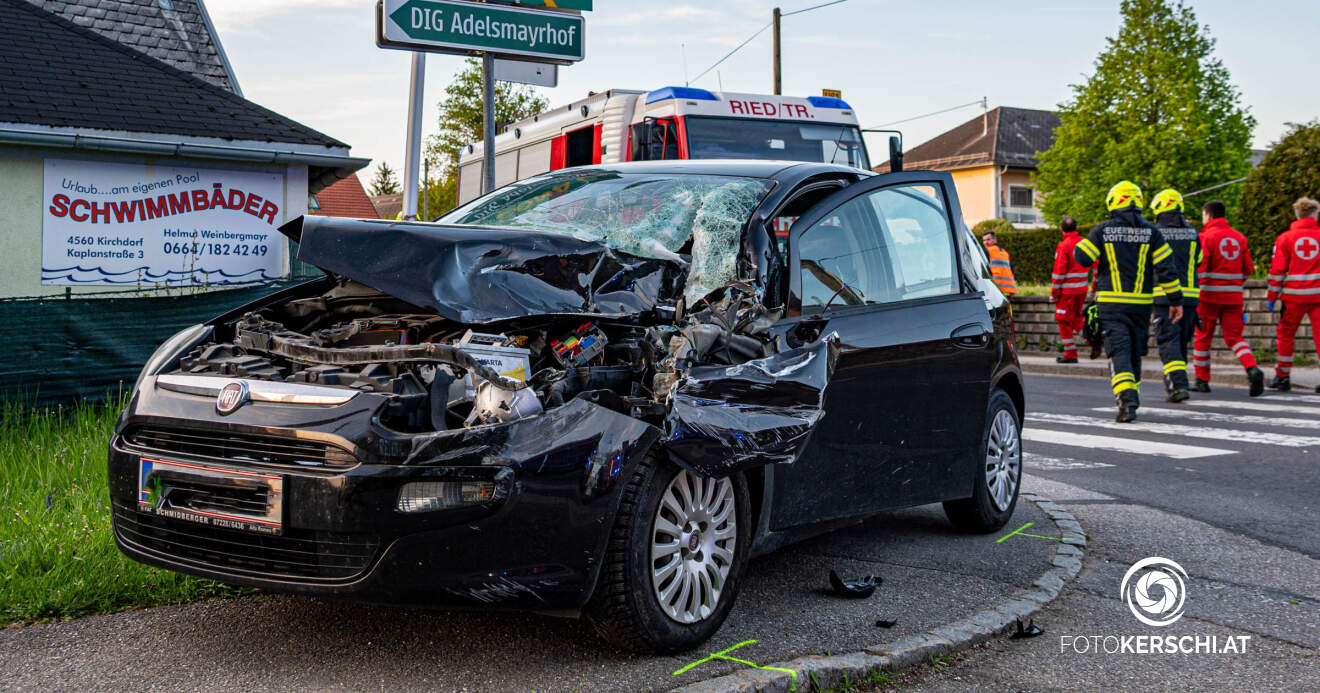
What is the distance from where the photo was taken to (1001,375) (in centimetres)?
569

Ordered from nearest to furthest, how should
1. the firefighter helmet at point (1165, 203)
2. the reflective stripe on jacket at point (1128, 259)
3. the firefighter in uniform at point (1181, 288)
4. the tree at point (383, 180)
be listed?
1. the reflective stripe on jacket at point (1128, 259)
2. the firefighter in uniform at point (1181, 288)
3. the firefighter helmet at point (1165, 203)
4. the tree at point (383, 180)

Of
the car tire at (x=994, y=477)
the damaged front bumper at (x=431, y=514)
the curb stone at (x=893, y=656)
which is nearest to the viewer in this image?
the damaged front bumper at (x=431, y=514)

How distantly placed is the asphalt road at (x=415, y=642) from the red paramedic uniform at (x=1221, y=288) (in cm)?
966

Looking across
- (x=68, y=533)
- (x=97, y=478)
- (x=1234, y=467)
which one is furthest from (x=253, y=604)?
(x=1234, y=467)

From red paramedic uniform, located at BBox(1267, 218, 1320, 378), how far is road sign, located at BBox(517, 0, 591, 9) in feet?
28.6

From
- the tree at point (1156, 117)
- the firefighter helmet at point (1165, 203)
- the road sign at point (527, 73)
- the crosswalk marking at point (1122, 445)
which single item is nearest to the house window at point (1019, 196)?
the tree at point (1156, 117)

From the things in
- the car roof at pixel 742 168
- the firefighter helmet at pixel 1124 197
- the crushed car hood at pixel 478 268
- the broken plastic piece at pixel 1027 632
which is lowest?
the broken plastic piece at pixel 1027 632

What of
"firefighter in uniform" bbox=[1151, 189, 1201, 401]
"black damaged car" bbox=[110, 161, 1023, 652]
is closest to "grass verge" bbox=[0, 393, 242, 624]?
"black damaged car" bbox=[110, 161, 1023, 652]

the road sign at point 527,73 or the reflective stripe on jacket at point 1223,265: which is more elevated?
the road sign at point 527,73

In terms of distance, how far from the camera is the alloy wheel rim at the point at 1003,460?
18.5 ft

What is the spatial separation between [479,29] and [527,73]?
4.91ft

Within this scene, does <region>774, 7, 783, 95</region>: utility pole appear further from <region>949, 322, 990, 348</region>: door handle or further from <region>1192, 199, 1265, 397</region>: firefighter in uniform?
<region>949, 322, 990, 348</region>: door handle

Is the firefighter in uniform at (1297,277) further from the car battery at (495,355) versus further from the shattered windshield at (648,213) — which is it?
the car battery at (495,355)

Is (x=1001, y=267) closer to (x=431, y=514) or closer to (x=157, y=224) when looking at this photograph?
(x=157, y=224)
